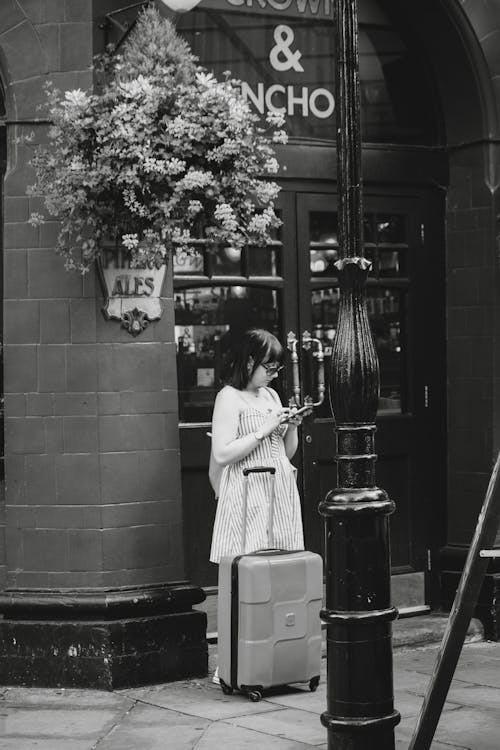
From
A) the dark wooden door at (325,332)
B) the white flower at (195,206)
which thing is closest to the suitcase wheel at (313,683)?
the dark wooden door at (325,332)

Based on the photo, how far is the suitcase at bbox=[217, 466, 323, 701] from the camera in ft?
21.7

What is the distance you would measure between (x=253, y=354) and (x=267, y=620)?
146 cm

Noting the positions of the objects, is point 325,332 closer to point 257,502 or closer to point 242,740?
point 257,502

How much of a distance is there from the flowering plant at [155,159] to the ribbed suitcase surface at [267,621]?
5.63 ft

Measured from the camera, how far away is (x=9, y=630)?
7.05 metres

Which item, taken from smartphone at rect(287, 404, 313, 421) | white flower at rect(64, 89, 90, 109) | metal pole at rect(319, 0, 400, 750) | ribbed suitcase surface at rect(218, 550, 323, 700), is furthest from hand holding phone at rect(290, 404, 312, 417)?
white flower at rect(64, 89, 90, 109)

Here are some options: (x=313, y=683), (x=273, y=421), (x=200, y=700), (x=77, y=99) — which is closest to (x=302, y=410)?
(x=273, y=421)

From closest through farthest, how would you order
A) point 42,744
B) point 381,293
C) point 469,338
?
point 42,744 < point 469,338 < point 381,293

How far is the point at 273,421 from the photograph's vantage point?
6.91 metres

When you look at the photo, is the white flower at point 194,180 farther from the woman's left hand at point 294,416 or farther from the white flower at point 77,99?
the woman's left hand at point 294,416

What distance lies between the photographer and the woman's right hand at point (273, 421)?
689 cm

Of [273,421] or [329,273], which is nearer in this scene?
[273,421]

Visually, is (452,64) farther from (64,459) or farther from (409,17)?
(64,459)

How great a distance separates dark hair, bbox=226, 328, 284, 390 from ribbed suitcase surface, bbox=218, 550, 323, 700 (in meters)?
0.99
